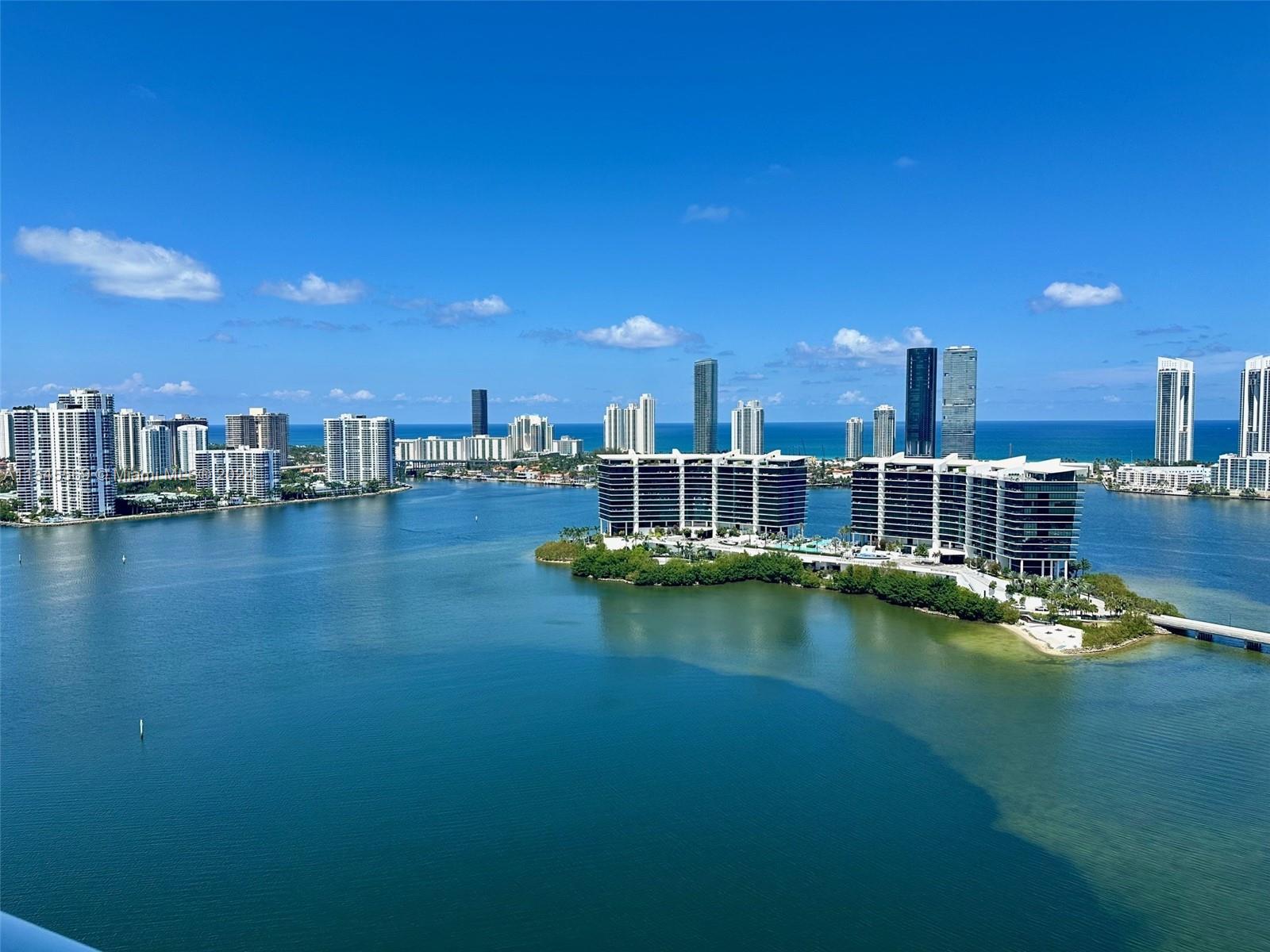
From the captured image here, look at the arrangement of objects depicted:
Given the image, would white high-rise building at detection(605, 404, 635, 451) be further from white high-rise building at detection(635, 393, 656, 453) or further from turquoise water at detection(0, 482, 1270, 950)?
turquoise water at detection(0, 482, 1270, 950)

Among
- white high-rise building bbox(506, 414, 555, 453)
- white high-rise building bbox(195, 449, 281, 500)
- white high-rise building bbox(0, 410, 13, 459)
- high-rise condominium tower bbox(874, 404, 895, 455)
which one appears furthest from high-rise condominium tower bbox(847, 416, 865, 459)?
white high-rise building bbox(0, 410, 13, 459)

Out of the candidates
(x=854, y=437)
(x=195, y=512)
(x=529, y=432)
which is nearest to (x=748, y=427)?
(x=854, y=437)

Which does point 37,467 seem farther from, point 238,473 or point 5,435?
point 5,435

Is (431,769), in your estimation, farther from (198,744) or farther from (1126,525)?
(1126,525)

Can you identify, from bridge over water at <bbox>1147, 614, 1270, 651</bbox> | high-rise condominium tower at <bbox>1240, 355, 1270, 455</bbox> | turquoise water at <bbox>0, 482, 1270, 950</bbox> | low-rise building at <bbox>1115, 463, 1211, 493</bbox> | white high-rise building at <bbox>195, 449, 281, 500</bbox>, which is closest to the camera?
turquoise water at <bbox>0, 482, 1270, 950</bbox>

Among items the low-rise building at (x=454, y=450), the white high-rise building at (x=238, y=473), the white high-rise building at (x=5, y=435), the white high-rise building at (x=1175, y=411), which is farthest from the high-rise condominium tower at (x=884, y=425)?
the white high-rise building at (x=5, y=435)

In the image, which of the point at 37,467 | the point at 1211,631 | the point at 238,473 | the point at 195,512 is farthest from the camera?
the point at 238,473
